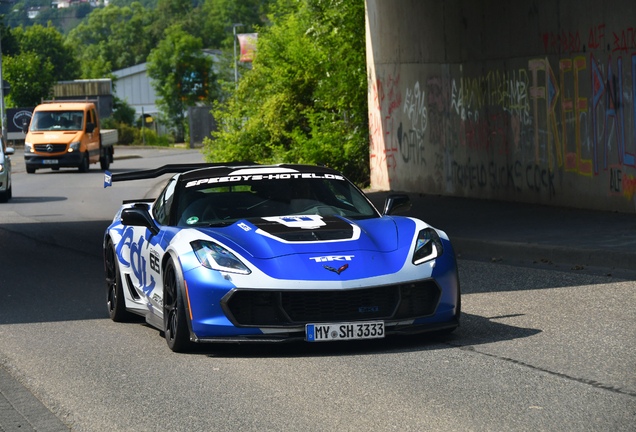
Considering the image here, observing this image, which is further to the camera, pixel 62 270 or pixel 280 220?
pixel 62 270

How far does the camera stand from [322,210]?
7.61 m

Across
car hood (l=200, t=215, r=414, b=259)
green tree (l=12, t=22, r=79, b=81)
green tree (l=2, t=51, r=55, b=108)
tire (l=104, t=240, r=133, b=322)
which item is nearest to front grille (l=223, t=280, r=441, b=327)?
car hood (l=200, t=215, r=414, b=259)

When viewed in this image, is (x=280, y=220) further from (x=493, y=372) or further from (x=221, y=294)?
(x=493, y=372)

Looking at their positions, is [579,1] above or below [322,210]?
above

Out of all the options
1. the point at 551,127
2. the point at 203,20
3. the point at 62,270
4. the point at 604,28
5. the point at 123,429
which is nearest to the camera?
the point at 123,429

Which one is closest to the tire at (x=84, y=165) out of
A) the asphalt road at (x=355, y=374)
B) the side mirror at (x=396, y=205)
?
the asphalt road at (x=355, y=374)

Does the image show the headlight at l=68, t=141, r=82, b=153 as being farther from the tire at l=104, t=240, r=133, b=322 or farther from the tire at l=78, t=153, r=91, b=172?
the tire at l=104, t=240, r=133, b=322

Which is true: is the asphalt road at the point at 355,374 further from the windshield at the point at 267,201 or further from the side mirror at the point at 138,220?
the windshield at the point at 267,201

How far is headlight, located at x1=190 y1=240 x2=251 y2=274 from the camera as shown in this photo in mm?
6457

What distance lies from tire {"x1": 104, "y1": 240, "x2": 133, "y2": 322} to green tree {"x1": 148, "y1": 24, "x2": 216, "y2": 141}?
88374mm

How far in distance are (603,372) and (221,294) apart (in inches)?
94.2

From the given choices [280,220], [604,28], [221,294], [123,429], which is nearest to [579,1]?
[604,28]

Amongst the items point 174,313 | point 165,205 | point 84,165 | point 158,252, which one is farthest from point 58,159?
point 174,313

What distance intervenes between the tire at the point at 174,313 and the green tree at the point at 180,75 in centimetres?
9035
